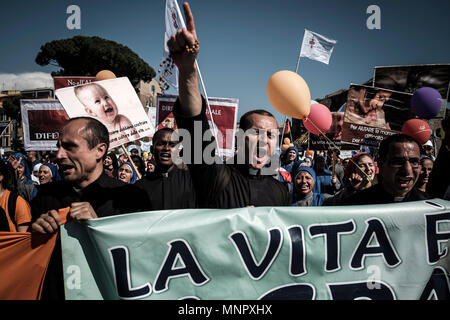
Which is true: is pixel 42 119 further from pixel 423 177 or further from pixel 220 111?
pixel 423 177

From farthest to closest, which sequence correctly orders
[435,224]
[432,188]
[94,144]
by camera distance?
[432,188]
[94,144]
[435,224]

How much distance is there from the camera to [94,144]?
1.79 meters

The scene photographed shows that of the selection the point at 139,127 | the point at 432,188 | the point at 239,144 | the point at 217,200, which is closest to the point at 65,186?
the point at 217,200

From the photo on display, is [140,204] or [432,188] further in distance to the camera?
[432,188]

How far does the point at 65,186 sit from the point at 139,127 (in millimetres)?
2160

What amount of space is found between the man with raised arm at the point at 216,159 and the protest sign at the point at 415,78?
4859 millimetres

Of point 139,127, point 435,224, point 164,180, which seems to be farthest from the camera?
point 139,127

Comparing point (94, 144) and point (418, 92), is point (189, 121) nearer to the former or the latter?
point (94, 144)

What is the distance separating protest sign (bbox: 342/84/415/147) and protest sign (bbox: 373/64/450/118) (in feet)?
1.92

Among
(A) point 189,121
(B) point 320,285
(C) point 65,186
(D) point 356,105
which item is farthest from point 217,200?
(D) point 356,105

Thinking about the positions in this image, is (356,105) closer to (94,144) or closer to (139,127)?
(139,127)

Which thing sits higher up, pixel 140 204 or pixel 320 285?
pixel 140 204

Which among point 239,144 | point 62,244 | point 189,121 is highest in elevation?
point 189,121

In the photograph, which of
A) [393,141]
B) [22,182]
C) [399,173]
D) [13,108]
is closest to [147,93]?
[13,108]
